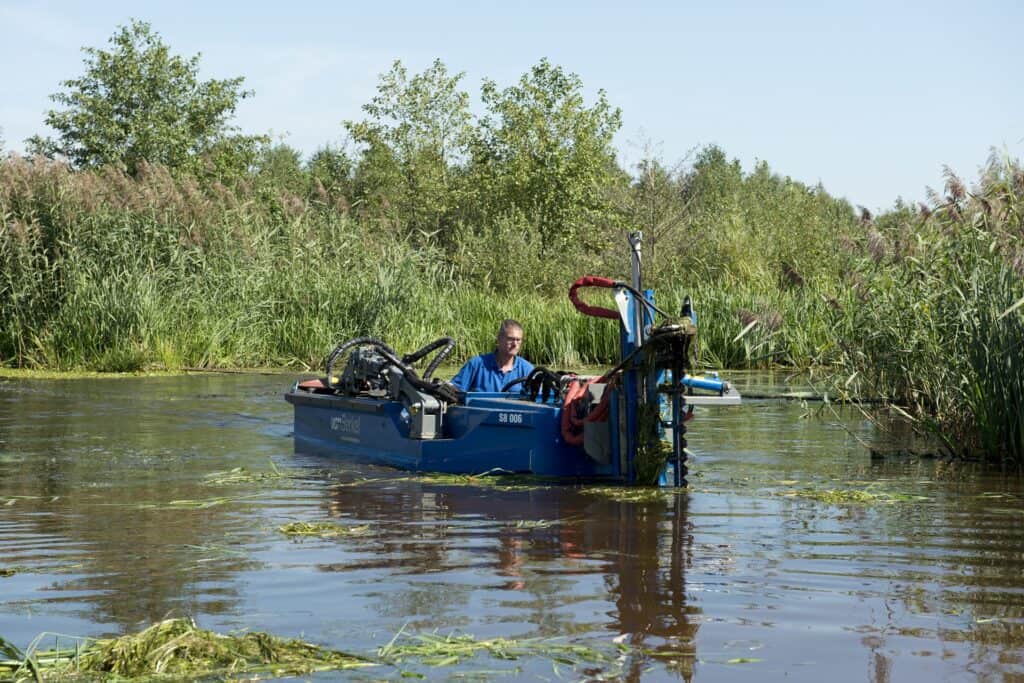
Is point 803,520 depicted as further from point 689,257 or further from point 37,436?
point 689,257

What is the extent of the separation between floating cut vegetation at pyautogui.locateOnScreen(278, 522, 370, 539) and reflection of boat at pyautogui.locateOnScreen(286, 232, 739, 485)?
2194 mm

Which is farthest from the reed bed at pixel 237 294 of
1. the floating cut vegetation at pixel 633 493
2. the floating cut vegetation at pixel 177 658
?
the floating cut vegetation at pixel 177 658

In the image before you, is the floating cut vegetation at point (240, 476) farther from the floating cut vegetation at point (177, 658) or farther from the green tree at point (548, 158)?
the green tree at point (548, 158)

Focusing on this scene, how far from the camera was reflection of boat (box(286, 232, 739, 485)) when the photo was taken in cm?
970

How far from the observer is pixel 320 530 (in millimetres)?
8352

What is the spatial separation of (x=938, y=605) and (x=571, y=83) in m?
32.9

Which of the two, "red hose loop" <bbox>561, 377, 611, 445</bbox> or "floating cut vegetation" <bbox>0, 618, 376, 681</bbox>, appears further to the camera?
"red hose loop" <bbox>561, 377, 611, 445</bbox>

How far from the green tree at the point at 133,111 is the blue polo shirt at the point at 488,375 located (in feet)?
98.1

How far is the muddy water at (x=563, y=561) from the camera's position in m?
5.66

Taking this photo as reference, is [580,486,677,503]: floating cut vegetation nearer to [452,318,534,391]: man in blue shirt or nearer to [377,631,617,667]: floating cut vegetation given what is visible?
[452,318,534,391]: man in blue shirt

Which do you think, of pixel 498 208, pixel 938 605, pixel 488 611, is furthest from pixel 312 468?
pixel 498 208

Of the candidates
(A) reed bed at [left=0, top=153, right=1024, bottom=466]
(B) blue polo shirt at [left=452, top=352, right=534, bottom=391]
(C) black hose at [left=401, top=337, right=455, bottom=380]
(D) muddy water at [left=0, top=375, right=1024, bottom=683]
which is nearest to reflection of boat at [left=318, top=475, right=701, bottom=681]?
(D) muddy water at [left=0, top=375, right=1024, bottom=683]

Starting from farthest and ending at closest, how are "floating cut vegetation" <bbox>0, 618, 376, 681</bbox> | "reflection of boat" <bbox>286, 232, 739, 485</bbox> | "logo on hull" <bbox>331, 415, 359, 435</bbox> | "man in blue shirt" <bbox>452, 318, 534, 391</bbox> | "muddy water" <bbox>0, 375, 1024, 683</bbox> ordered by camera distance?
1. "logo on hull" <bbox>331, 415, 359, 435</bbox>
2. "man in blue shirt" <bbox>452, 318, 534, 391</bbox>
3. "reflection of boat" <bbox>286, 232, 739, 485</bbox>
4. "muddy water" <bbox>0, 375, 1024, 683</bbox>
5. "floating cut vegetation" <bbox>0, 618, 376, 681</bbox>

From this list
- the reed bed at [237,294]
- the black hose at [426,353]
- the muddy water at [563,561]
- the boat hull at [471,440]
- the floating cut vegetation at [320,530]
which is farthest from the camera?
the reed bed at [237,294]
